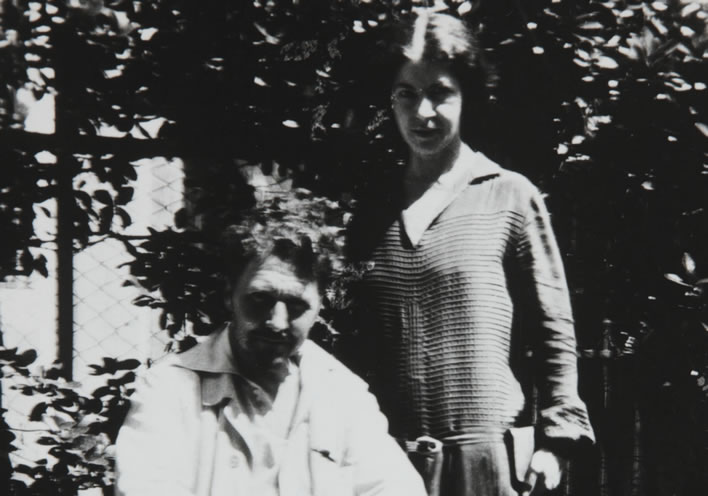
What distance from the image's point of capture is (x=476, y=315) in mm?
2143

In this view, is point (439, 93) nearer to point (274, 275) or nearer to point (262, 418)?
point (274, 275)

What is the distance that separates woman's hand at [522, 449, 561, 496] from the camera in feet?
7.02

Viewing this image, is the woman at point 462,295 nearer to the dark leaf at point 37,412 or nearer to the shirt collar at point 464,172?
Result: the shirt collar at point 464,172

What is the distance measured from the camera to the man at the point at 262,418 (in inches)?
78.7

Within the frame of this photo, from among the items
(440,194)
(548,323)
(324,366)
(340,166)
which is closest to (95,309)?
(340,166)

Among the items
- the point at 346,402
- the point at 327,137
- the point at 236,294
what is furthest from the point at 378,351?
the point at 327,137

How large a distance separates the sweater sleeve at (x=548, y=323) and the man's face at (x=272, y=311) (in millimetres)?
558

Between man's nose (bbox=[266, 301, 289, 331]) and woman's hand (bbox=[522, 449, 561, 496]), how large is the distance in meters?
0.72

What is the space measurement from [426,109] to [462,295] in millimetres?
474

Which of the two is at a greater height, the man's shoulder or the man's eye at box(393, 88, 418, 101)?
the man's eye at box(393, 88, 418, 101)

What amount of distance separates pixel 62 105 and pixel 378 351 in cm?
124

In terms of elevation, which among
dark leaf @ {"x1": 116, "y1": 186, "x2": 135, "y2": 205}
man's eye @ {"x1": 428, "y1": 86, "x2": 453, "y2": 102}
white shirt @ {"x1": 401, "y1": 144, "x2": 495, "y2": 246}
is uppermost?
man's eye @ {"x1": 428, "y1": 86, "x2": 453, "y2": 102}

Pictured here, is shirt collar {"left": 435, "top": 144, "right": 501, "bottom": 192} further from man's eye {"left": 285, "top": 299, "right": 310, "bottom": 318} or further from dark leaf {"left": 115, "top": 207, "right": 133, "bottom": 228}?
dark leaf {"left": 115, "top": 207, "right": 133, "bottom": 228}

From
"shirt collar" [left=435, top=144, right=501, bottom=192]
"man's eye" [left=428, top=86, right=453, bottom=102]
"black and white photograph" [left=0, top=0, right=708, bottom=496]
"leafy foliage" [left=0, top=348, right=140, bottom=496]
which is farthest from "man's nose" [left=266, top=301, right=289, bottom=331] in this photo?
"leafy foliage" [left=0, top=348, right=140, bottom=496]
